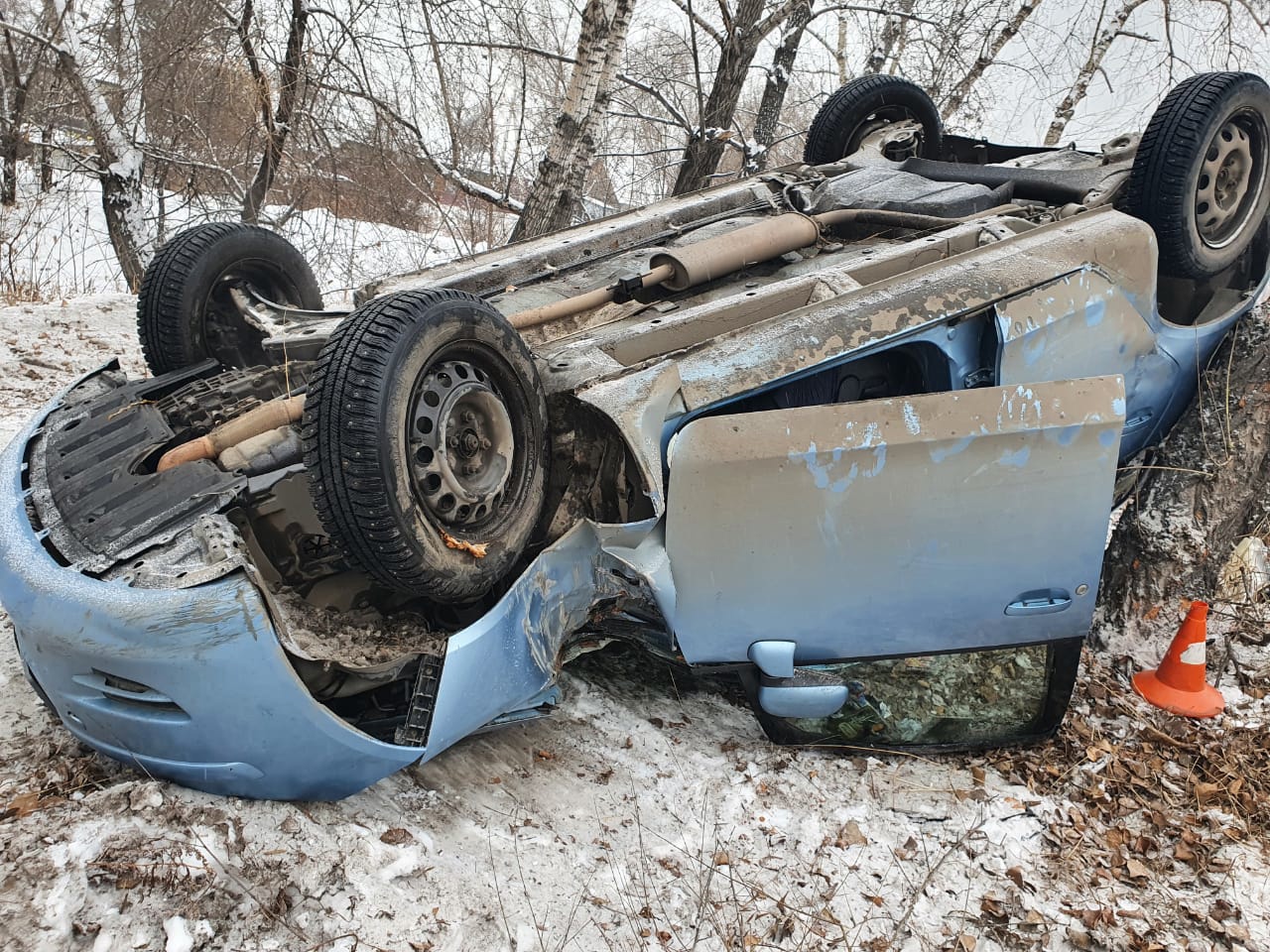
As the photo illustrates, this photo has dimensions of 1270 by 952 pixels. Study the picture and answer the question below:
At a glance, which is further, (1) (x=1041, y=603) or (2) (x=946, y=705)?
(2) (x=946, y=705)

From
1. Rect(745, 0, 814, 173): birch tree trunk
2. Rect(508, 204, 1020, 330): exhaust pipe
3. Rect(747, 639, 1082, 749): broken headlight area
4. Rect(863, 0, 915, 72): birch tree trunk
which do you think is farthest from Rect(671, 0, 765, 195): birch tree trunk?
Rect(747, 639, 1082, 749): broken headlight area

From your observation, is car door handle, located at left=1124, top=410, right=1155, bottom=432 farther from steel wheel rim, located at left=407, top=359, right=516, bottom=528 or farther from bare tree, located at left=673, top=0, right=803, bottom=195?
bare tree, located at left=673, top=0, right=803, bottom=195

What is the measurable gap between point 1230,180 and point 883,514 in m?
2.29

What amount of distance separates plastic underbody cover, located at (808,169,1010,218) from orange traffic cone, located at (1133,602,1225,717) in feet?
5.73

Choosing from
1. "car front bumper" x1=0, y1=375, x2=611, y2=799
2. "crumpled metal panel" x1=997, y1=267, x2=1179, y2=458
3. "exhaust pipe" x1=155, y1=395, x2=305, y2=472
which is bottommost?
"car front bumper" x1=0, y1=375, x2=611, y2=799

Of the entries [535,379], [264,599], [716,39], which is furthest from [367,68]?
[264,599]

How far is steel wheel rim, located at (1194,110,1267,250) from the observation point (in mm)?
3414

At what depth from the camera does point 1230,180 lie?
3.55m

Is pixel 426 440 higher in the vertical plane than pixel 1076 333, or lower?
lower

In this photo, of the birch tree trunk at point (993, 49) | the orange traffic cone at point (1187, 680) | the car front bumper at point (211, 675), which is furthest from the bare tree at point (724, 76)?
the car front bumper at point (211, 675)

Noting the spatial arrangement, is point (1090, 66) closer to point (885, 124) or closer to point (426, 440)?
point (885, 124)

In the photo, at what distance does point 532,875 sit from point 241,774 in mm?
775

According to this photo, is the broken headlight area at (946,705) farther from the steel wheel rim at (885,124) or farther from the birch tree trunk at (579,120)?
the birch tree trunk at (579,120)

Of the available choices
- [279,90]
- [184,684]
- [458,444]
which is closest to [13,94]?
[279,90]
